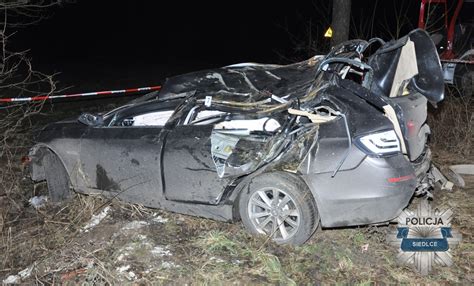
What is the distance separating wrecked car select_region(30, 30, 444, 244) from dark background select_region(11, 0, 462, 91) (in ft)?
14.4

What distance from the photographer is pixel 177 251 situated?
4.16 meters

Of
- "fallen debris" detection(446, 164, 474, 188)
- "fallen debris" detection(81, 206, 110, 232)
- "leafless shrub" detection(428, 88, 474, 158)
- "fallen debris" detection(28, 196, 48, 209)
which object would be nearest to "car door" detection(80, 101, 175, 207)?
"fallen debris" detection(81, 206, 110, 232)

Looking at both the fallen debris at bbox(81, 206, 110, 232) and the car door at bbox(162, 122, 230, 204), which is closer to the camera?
the car door at bbox(162, 122, 230, 204)

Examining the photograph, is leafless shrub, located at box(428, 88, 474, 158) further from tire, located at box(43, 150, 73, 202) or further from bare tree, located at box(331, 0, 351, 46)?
tire, located at box(43, 150, 73, 202)

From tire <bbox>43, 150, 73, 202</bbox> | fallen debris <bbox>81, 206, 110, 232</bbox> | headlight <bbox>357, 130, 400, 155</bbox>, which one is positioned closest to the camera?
headlight <bbox>357, 130, 400, 155</bbox>

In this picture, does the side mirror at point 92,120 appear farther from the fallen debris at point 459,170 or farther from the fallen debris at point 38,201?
the fallen debris at point 459,170

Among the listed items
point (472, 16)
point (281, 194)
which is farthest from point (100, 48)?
point (281, 194)

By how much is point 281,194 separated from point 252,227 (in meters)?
0.41

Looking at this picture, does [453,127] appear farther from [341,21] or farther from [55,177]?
[55,177]

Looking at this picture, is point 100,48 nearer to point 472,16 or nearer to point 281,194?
point 472,16

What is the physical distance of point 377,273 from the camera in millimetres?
3713

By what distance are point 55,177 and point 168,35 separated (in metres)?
17.4

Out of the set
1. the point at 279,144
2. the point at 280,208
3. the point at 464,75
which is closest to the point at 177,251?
the point at 280,208

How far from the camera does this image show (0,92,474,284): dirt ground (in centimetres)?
372
